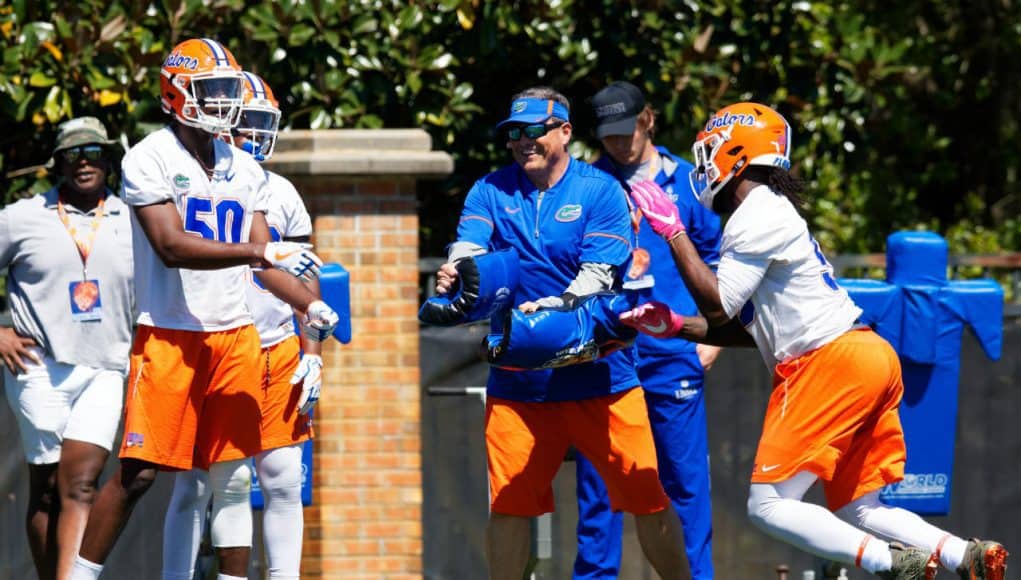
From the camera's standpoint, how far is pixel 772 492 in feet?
20.3

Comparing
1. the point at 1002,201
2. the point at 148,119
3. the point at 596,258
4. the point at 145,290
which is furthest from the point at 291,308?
the point at 1002,201

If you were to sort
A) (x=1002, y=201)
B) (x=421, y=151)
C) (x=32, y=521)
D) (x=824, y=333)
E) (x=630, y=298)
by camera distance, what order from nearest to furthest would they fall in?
(x=824, y=333)
(x=630, y=298)
(x=32, y=521)
(x=421, y=151)
(x=1002, y=201)

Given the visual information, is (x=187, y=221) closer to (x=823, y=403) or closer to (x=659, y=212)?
(x=659, y=212)

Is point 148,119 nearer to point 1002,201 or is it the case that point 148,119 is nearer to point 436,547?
point 436,547

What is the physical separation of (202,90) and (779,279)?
2.15m

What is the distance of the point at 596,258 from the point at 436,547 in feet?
7.23

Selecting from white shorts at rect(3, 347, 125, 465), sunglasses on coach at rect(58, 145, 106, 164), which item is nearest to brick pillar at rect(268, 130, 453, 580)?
sunglasses on coach at rect(58, 145, 106, 164)

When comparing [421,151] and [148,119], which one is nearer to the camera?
[421,151]

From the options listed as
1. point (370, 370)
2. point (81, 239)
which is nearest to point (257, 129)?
point (81, 239)

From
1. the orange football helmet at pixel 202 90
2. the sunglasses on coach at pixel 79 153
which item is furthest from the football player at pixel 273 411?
the sunglasses on coach at pixel 79 153

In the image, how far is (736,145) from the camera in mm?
A: 6207

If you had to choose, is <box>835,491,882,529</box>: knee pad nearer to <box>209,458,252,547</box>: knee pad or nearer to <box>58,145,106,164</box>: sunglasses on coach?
<box>209,458,252,547</box>: knee pad

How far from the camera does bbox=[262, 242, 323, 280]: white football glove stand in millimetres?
5922

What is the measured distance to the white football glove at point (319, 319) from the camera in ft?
20.7
